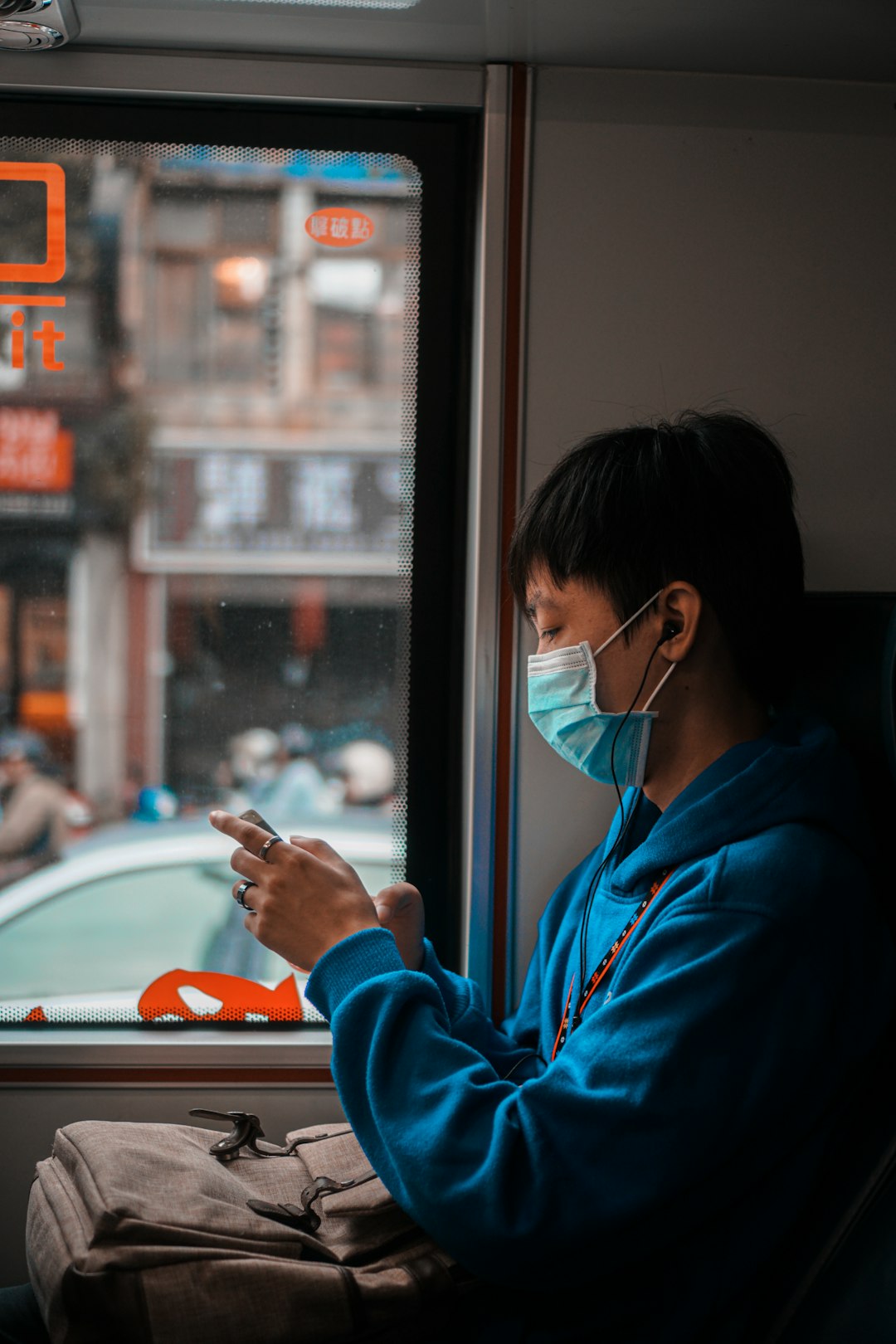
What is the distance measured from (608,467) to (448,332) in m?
0.73

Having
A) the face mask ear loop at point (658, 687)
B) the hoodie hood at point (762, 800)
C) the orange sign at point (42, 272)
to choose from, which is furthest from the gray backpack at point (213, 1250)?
the orange sign at point (42, 272)


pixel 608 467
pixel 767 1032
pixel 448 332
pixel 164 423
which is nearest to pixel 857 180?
pixel 448 332

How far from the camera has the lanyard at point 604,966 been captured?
1.33 meters

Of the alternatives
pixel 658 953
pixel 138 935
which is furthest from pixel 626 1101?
pixel 138 935

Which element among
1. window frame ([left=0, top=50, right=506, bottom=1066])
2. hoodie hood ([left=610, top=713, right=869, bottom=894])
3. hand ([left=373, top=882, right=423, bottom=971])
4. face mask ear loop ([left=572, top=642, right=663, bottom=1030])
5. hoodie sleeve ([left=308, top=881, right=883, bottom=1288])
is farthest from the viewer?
window frame ([left=0, top=50, right=506, bottom=1066])

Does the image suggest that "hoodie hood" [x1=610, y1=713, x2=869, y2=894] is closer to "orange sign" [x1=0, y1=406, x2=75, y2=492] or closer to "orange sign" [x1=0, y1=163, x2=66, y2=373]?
"orange sign" [x1=0, y1=406, x2=75, y2=492]

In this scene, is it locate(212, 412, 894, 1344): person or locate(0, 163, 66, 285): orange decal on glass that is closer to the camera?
locate(212, 412, 894, 1344): person

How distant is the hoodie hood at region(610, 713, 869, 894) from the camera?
4.03 feet

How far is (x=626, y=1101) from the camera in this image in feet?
3.57

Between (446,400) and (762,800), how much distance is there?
1031mm

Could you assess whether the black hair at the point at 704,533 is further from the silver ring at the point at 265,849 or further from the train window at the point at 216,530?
the train window at the point at 216,530

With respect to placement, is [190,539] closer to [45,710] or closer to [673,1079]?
[45,710]

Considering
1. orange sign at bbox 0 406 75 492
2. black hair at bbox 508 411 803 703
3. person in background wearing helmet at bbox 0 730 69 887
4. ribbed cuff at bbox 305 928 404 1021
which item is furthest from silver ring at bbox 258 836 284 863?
orange sign at bbox 0 406 75 492

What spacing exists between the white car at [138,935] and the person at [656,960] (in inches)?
24.6
